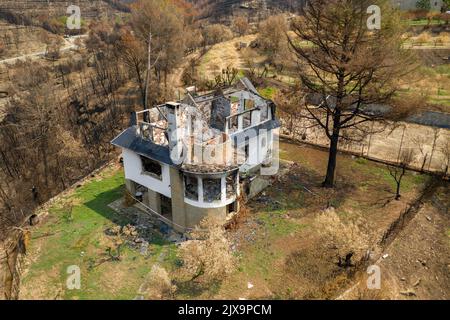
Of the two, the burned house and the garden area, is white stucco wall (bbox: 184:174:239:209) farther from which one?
the garden area

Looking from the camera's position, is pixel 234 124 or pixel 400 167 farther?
pixel 400 167

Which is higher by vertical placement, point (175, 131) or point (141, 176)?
point (175, 131)

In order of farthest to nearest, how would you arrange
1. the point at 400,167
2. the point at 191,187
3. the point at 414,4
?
1. the point at 414,4
2. the point at 400,167
3. the point at 191,187

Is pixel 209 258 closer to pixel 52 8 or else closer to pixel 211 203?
pixel 211 203

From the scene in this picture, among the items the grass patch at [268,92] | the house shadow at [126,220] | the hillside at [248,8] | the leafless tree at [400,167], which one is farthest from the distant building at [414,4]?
the house shadow at [126,220]

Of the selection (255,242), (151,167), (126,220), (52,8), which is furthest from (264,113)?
(52,8)

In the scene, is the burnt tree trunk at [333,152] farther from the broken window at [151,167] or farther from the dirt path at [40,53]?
the dirt path at [40,53]

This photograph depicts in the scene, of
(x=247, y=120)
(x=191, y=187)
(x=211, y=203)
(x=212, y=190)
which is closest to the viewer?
(x=211, y=203)
